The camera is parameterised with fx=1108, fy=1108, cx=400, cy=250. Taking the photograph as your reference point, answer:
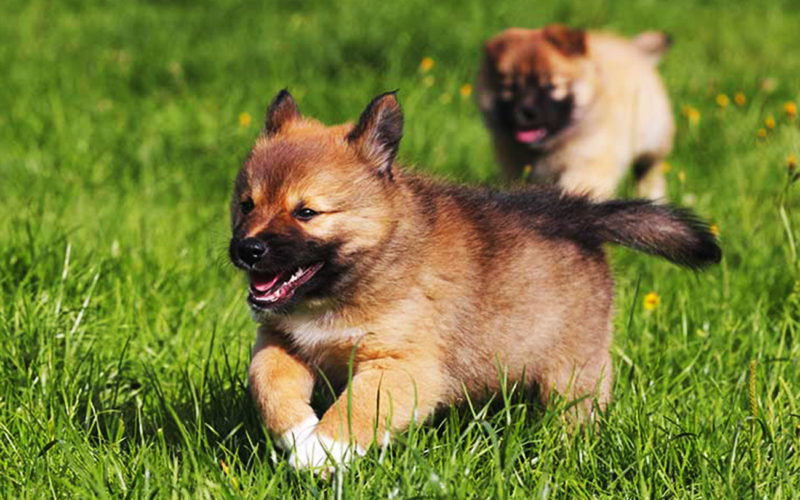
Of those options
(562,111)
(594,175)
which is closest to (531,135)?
(562,111)

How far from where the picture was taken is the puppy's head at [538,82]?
5656 millimetres

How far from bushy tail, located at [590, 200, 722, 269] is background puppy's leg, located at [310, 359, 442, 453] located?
2.61 feet

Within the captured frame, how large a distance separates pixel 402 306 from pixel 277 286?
1.04 feet

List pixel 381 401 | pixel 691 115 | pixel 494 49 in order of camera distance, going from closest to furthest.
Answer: pixel 381 401 < pixel 494 49 < pixel 691 115

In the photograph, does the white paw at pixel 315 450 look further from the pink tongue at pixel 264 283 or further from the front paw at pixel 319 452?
the pink tongue at pixel 264 283

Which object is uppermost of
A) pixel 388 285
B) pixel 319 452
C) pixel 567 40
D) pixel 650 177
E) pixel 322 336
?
pixel 567 40

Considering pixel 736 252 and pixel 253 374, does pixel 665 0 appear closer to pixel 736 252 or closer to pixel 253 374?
pixel 736 252

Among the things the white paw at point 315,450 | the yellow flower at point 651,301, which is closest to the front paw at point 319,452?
the white paw at point 315,450

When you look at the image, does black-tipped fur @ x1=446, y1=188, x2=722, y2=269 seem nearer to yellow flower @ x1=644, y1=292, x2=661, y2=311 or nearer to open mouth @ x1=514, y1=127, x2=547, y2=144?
yellow flower @ x1=644, y1=292, x2=661, y2=311

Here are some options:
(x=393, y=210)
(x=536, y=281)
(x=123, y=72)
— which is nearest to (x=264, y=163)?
(x=393, y=210)

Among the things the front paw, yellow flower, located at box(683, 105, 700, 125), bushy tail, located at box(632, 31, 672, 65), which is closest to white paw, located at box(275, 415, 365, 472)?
the front paw

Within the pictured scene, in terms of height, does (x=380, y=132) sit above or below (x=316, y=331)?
above

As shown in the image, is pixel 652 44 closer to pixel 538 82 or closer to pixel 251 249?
pixel 538 82

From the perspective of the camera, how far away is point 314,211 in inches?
107
